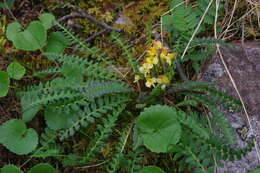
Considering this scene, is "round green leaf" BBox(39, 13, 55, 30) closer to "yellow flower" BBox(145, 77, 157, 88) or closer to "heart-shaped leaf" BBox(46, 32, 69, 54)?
"heart-shaped leaf" BBox(46, 32, 69, 54)

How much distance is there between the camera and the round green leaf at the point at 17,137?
2287 mm

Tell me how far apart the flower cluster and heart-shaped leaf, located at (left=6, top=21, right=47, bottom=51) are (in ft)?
2.63

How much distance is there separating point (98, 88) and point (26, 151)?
603 mm

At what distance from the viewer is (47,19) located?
285 cm

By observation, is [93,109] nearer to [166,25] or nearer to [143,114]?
[143,114]

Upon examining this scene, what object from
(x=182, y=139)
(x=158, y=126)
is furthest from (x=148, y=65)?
(x=182, y=139)

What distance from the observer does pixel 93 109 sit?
7.70 ft

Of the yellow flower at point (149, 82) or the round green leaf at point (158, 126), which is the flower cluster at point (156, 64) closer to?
the yellow flower at point (149, 82)

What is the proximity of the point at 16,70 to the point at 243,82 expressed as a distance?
5.21ft

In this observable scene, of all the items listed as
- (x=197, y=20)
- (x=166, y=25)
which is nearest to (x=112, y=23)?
(x=166, y=25)

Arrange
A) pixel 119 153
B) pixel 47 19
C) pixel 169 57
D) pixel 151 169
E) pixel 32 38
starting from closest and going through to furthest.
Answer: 1. pixel 151 169
2. pixel 119 153
3. pixel 169 57
4. pixel 32 38
5. pixel 47 19

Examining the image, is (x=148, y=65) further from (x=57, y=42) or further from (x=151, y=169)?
(x=57, y=42)

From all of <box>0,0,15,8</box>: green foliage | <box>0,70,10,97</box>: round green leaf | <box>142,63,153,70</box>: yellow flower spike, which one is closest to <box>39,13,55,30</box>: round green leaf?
<box>0,0,15,8</box>: green foliage

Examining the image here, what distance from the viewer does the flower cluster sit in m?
2.37
